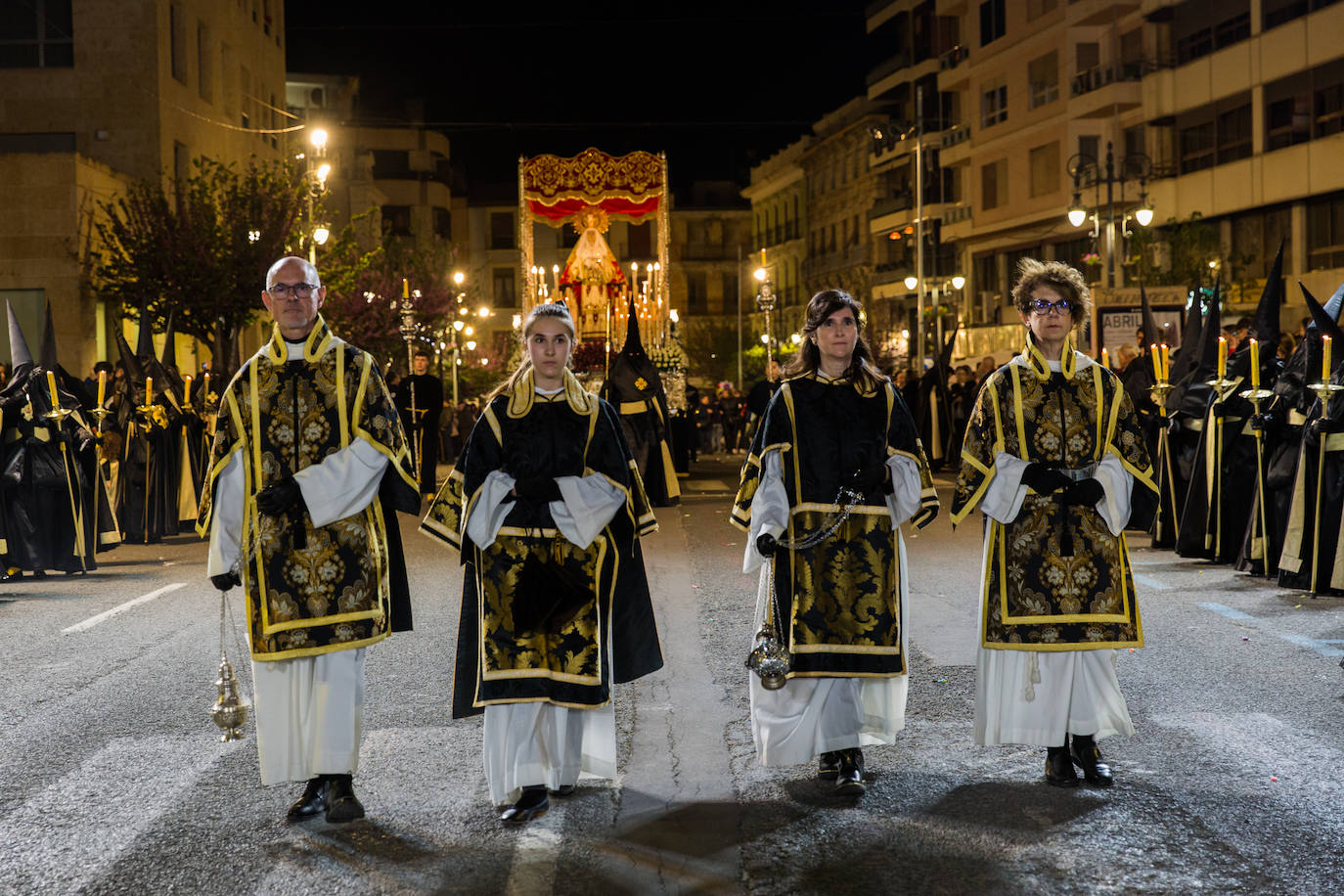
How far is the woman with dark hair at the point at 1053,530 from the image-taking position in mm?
5828

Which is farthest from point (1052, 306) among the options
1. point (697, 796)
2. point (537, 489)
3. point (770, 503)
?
point (697, 796)

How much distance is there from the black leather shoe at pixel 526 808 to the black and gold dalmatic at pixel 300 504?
31.0 inches

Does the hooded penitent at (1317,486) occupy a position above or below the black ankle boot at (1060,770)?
above

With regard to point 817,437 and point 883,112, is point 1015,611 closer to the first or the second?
point 817,437

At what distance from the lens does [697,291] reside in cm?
9575

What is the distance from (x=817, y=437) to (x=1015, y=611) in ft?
3.30

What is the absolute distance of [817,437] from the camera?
595cm

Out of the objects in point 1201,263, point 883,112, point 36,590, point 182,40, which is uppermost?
point 883,112

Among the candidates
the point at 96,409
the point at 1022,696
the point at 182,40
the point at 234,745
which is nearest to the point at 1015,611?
the point at 1022,696

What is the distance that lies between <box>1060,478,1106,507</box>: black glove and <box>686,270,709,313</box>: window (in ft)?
297

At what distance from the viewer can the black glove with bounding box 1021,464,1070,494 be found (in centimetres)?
577

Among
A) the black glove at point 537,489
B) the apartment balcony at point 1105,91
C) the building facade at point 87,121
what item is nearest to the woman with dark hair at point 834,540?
the black glove at point 537,489

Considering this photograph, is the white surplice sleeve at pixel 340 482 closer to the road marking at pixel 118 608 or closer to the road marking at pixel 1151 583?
the road marking at pixel 118 608

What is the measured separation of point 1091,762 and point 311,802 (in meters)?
2.84
